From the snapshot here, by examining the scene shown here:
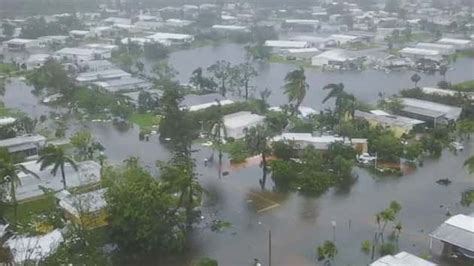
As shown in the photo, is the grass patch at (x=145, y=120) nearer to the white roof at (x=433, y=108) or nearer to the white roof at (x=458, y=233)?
the white roof at (x=433, y=108)

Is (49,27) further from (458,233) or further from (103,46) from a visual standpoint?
(458,233)

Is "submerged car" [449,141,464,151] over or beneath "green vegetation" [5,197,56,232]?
over

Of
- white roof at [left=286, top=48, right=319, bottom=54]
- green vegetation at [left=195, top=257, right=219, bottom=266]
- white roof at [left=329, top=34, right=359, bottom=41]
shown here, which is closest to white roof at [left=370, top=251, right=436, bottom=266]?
green vegetation at [left=195, top=257, right=219, bottom=266]

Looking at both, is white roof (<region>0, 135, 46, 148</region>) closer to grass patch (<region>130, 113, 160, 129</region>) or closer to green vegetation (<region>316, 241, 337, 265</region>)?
grass patch (<region>130, 113, 160, 129</region>)

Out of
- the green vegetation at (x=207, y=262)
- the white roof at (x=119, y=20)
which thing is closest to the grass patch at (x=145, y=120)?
the green vegetation at (x=207, y=262)

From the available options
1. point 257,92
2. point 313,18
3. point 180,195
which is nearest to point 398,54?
point 257,92

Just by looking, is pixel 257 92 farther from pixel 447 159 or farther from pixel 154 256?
pixel 154 256
